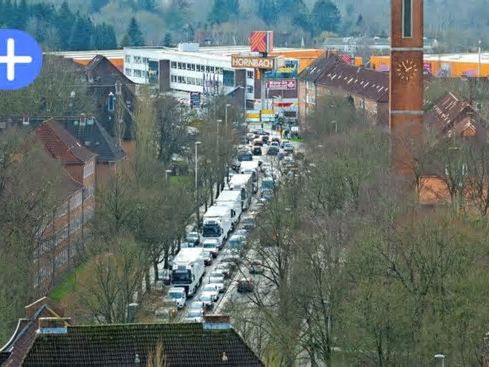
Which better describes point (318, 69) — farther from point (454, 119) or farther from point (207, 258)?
point (207, 258)

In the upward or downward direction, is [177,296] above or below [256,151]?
above

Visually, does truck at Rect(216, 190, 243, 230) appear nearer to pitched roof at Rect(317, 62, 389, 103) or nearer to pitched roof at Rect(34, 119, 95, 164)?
pitched roof at Rect(34, 119, 95, 164)

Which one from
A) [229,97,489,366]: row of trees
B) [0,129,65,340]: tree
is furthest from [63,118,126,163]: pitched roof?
[229,97,489,366]: row of trees

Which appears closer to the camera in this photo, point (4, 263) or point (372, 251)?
point (372, 251)

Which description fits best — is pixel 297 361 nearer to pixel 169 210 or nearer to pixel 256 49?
pixel 169 210

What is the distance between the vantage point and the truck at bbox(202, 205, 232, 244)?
6644cm

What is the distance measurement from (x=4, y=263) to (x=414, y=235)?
32.7 feet

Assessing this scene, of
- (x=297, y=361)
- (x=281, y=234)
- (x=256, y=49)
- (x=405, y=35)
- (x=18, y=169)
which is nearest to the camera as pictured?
(x=297, y=361)

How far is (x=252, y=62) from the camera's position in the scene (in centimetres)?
12362

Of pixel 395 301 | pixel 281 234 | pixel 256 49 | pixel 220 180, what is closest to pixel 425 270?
pixel 395 301

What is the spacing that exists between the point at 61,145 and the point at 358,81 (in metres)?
37.3

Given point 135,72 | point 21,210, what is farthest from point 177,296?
point 135,72

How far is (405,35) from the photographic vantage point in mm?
68375

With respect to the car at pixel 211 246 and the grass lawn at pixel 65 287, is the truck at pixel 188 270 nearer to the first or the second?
the grass lawn at pixel 65 287
